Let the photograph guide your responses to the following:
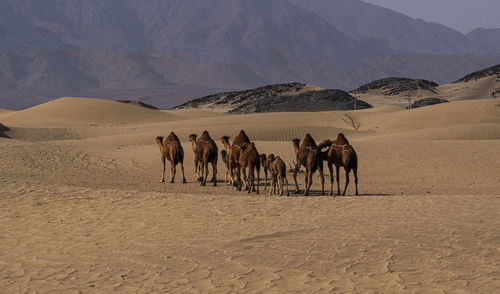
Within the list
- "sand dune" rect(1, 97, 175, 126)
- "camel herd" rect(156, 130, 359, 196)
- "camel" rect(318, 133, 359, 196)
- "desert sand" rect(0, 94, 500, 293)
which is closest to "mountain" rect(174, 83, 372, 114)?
"sand dune" rect(1, 97, 175, 126)

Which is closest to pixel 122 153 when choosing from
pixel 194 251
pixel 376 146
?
pixel 376 146

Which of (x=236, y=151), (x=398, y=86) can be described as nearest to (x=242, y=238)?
(x=236, y=151)

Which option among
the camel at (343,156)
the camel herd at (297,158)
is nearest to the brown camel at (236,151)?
the camel herd at (297,158)

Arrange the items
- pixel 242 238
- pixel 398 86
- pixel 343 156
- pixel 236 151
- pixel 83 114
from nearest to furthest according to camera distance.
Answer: pixel 242 238, pixel 343 156, pixel 236 151, pixel 83 114, pixel 398 86

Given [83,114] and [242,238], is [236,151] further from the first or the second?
[83,114]

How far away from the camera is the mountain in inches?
3711

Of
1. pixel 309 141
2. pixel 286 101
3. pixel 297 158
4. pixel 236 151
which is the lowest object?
pixel 297 158

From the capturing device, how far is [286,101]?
98125 millimetres

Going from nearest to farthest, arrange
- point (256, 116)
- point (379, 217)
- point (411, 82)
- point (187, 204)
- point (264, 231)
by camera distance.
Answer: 1. point (264, 231)
2. point (379, 217)
3. point (187, 204)
4. point (256, 116)
5. point (411, 82)

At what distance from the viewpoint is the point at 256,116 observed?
5522 cm

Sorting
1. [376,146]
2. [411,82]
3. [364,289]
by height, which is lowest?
[364,289]

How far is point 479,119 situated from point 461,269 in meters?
43.2

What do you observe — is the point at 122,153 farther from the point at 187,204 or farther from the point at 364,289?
the point at 364,289

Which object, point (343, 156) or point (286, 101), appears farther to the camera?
point (286, 101)
